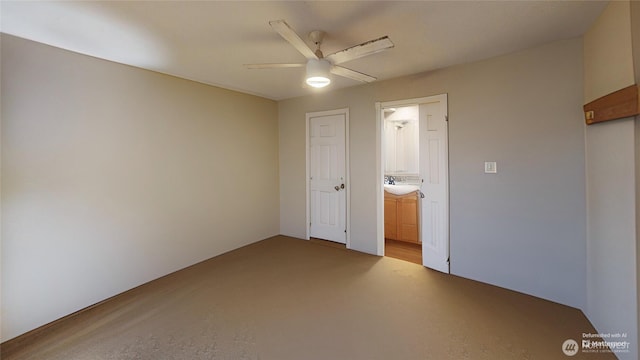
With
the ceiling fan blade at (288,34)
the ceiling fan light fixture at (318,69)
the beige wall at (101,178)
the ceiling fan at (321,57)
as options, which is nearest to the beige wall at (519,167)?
the ceiling fan at (321,57)

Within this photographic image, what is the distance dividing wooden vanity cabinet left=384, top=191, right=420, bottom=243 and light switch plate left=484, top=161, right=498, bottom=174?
1.60 metres

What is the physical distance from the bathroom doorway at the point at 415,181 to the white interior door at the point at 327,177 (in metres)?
0.67

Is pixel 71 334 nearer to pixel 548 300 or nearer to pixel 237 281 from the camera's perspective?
pixel 237 281

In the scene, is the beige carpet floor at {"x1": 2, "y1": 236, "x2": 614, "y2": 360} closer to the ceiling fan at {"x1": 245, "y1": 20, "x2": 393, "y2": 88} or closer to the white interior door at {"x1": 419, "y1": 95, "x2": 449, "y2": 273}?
the white interior door at {"x1": 419, "y1": 95, "x2": 449, "y2": 273}

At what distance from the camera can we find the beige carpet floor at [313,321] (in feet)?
6.42

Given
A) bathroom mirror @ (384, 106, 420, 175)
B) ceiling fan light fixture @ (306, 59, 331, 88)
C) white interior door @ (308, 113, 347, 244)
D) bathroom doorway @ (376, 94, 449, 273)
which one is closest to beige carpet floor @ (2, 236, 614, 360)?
bathroom doorway @ (376, 94, 449, 273)

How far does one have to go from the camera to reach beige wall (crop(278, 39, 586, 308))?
242cm

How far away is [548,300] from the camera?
255cm

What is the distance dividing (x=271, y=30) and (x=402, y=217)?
3502mm

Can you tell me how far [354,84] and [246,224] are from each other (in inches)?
108

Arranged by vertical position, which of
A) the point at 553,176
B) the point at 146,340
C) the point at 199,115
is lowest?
the point at 146,340

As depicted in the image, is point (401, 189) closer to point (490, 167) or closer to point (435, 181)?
point (435, 181)

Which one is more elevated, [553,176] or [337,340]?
[553,176]

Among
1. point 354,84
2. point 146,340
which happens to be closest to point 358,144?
point 354,84
